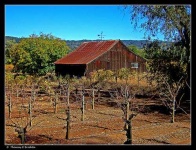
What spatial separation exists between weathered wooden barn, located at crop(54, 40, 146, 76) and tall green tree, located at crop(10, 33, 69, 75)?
192 centimetres

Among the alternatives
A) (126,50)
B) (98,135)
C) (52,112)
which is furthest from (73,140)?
(126,50)

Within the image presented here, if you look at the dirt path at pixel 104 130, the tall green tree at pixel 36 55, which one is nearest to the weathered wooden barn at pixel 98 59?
the tall green tree at pixel 36 55

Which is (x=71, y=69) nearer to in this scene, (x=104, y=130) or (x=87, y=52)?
(x=87, y=52)

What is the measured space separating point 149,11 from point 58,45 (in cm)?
2613

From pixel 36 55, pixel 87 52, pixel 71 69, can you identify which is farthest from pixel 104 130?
pixel 36 55

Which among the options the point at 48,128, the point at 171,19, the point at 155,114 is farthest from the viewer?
the point at 155,114

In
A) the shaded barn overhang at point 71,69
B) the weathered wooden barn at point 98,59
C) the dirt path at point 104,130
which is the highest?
the weathered wooden barn at point 98,59

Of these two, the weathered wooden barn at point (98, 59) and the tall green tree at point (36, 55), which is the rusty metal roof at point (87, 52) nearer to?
the weathered wooden barn at point (98, 59)

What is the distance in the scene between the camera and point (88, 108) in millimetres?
16922

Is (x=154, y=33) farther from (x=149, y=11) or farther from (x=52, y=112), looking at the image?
(x=52, y=112)

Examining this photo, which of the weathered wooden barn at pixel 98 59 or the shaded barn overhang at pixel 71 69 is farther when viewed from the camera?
the weathered wooden barn at pixel 98 59

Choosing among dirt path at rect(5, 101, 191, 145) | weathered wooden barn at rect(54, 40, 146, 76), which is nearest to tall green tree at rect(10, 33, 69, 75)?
weathered wooden barn at rect(54, 40, 146, 76)

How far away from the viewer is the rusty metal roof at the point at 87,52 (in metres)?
35.1

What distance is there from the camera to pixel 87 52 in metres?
37.9
